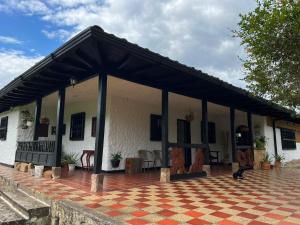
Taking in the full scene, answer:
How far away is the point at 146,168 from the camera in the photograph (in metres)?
9.02

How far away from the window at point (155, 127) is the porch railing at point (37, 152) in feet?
13.2

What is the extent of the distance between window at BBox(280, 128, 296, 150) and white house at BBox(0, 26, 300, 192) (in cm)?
19

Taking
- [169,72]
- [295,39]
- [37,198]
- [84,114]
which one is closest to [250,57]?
[295,39]

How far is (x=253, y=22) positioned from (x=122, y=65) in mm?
2687

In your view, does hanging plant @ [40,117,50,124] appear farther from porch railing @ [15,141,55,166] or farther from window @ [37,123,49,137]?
porch railing @ [15,141,55,166]

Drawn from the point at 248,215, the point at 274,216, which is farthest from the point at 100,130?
the point at 274,216

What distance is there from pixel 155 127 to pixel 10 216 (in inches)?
259

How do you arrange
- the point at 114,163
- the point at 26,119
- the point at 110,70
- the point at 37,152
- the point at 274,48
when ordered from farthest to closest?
the point at 26,119 < the point at 114,163 < the point at 37,152 < the point at 110,70 < the point at 274,48

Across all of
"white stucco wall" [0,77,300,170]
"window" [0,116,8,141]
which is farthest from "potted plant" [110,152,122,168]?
"window" [0,116,8,141]

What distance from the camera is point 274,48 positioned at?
4.38 m

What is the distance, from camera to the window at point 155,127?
31.0ft

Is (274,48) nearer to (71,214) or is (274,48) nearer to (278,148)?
(71,214)

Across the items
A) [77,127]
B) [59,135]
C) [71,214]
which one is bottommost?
[71,214]

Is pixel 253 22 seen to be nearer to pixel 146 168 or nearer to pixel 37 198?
pixel 37 198
